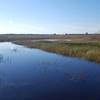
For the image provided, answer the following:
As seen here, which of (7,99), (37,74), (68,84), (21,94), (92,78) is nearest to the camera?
(7,99)

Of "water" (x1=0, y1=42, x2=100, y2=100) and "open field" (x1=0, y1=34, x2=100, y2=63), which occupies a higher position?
"open field" (x1=0, y1=34, x2=100, y2=63)

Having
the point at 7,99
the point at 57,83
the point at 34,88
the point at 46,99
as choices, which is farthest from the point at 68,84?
the point at 7,99

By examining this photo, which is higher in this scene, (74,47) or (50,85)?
(74,47)

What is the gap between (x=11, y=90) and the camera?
14805 millimetres

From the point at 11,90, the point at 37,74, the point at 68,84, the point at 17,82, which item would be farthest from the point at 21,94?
the point at 37,74

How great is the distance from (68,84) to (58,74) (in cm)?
364

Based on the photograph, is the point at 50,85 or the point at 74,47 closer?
the point at 50,85

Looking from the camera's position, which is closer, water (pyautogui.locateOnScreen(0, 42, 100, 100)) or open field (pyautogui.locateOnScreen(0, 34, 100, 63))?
water (pyautogui.locateOnScreen(0, 42, 100, 100))

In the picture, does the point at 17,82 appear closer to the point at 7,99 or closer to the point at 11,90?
the point at 11,90

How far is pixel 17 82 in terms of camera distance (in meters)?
17.0

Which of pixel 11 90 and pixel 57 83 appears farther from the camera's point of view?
pixel 57 83

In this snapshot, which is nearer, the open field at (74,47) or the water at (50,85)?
the water at (50,85)

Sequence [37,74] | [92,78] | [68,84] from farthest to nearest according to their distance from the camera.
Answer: [37,74]
[92,78]
[68,84]

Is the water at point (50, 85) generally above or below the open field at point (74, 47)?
below
